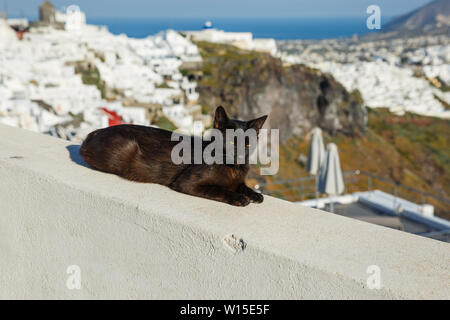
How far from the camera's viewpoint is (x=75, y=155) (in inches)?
98.7

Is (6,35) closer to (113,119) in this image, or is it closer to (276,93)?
(276,93)

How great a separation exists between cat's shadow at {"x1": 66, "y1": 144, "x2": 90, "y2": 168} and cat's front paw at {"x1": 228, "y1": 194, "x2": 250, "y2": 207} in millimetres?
826

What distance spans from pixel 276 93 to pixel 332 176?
31.6 m

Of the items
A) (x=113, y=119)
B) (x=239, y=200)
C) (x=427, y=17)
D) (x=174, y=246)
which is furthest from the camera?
(x=427, y=17)

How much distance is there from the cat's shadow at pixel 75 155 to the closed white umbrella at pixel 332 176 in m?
5.83

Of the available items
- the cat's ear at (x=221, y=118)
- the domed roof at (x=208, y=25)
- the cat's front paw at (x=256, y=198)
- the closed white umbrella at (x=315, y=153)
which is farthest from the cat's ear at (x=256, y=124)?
the domed roof at (x=208, y=25)

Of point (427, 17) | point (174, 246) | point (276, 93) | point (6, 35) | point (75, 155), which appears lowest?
point (276, 93)

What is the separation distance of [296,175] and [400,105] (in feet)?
84.5

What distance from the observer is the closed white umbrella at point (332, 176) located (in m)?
7.91

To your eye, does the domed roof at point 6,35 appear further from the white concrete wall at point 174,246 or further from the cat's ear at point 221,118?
the cat's ear at point 221,118

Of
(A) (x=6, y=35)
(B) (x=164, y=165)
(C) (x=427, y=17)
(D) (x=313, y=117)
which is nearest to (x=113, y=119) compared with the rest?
(B) (x=164, y=165)

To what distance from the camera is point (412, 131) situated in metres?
45.1

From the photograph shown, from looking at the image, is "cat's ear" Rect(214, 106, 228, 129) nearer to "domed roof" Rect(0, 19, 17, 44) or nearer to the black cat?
the black cat
